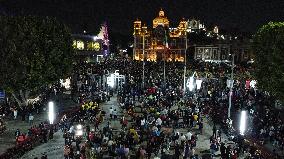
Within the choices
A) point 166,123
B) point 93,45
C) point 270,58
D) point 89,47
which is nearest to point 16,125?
point 166,123

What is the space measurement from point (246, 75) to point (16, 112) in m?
30.0

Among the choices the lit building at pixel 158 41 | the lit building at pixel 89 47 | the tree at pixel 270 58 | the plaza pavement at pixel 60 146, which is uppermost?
the lit building at pixel 158 41

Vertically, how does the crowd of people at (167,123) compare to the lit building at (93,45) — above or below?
below

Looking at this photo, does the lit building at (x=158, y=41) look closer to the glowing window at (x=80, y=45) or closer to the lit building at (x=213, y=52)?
the lit building at (x=213, y=52)

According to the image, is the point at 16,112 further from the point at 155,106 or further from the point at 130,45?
the point at 130,45

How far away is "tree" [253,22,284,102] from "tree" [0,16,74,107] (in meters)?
20.3

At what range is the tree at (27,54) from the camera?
123 ft

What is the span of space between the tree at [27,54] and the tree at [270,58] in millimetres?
20284

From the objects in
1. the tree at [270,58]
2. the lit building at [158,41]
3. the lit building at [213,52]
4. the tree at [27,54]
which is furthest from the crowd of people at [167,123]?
the lit building at [158,41]

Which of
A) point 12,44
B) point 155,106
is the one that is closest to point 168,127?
point 155,106

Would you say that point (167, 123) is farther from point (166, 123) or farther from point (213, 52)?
point (213, 52)

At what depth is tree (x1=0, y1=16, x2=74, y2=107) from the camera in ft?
123

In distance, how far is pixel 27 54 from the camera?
38.2 meters

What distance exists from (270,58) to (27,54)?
2291 centimetres
